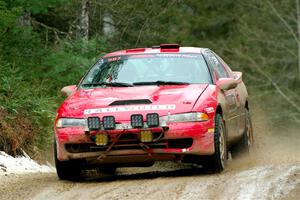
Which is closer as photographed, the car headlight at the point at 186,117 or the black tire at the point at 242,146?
the car headlight at the point at 186,117

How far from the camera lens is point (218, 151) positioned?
36.4 feet

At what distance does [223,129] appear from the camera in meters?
11.6

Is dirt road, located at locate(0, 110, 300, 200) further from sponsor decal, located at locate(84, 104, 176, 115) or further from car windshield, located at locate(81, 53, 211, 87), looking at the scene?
car windshield, located at locate(81, 53, 211, 87)

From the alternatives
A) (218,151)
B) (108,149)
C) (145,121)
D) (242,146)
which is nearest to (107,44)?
(242,146)

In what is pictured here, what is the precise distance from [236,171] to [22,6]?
919 cm

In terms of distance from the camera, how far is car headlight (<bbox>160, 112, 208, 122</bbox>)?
423 inches

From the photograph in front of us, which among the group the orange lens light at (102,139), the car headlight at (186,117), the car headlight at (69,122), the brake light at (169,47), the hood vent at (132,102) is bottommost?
the orange lens light at (102,139)

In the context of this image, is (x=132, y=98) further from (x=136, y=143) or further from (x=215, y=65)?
(x=215, y=65)

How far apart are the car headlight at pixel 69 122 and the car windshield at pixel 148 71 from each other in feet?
3.64

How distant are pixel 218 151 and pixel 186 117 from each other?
24.4 inches

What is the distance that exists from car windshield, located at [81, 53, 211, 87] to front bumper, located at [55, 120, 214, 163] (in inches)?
46.6

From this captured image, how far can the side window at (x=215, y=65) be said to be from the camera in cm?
1253

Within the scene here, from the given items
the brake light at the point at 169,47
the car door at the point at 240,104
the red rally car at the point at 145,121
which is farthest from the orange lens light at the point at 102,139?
the car door at the point at 240,104

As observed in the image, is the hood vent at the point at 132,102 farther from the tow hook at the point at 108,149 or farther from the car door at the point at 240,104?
the car door at the point at 240,104
